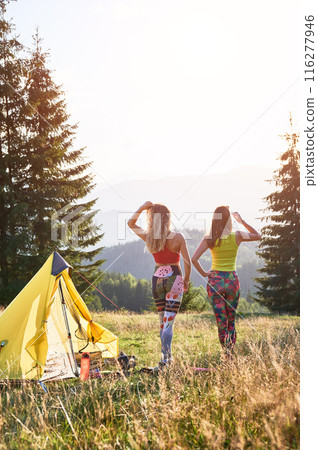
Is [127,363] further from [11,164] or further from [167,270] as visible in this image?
[11,164]

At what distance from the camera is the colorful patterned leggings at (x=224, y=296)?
4.89 meters

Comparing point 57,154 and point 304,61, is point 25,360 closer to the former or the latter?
point 304,61

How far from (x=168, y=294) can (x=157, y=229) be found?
85 cm

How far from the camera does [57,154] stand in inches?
707

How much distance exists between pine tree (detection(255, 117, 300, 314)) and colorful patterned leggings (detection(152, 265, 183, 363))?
1779 cm

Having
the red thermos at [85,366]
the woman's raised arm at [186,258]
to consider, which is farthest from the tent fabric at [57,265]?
the woman's raised arm at [186,258]

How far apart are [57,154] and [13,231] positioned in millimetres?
4148

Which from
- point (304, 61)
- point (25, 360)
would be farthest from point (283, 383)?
point (25, 360)

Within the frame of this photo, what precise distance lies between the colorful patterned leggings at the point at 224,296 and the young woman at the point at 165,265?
41 centimetres

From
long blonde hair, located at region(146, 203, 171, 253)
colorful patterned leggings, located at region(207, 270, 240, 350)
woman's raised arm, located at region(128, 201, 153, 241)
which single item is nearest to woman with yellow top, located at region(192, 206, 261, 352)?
colorful patterned leggings, located at region(207, 270, 240, 350)

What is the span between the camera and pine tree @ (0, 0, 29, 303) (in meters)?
16.0

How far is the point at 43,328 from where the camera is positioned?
17.7ft

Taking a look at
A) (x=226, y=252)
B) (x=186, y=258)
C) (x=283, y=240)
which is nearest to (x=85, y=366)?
(x=186, y=258)

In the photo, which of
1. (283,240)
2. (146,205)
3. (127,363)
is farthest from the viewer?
(283,240)
